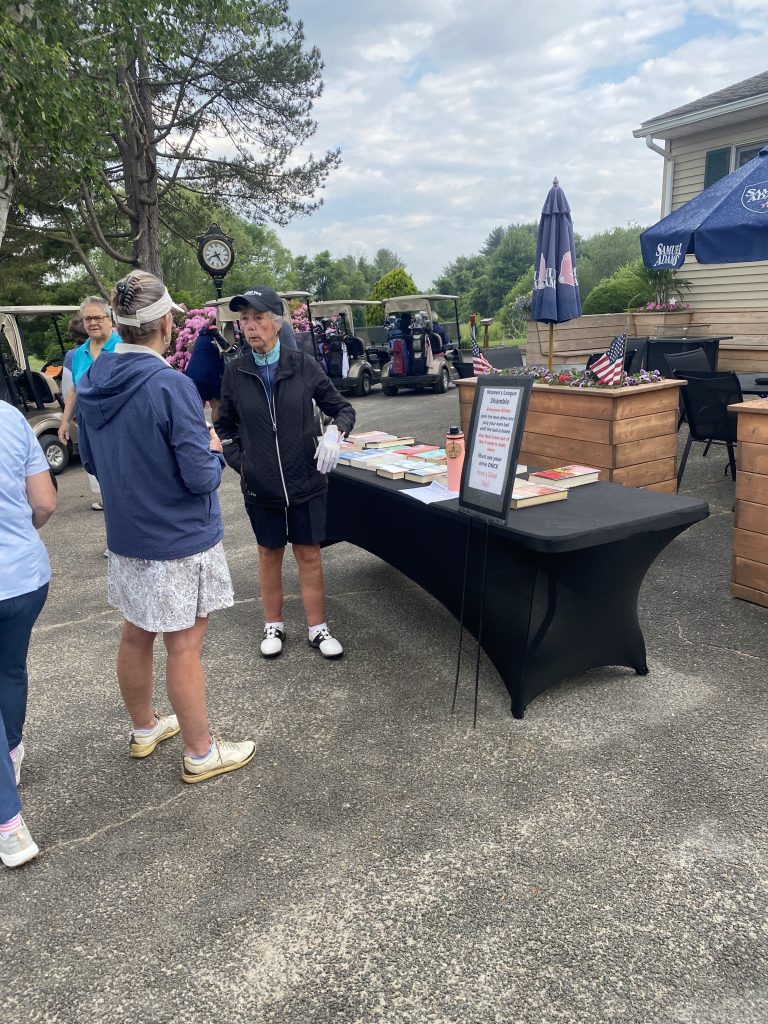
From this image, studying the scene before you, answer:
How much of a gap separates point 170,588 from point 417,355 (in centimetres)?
1332

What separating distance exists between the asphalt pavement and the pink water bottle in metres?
A: 0.40

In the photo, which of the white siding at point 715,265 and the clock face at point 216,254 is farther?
the white siding at point 715,265

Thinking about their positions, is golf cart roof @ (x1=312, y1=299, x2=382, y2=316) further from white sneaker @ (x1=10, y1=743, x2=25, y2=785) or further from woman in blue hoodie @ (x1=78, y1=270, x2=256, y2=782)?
white sneaker @ (x1=10, y1=743, x2=25, y2=785)

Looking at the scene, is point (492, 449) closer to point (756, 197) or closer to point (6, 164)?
point (756, 197)

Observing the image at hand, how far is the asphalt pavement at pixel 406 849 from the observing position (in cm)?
193

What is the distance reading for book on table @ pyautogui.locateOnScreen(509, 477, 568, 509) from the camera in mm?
3232

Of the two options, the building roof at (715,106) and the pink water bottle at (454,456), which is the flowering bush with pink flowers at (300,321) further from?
the pink water bottle at (454,456)

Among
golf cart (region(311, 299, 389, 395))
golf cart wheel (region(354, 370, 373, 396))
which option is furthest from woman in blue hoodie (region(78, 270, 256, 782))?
golf cart wheel (region(354, 370, 373, 396))

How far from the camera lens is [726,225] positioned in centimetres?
567

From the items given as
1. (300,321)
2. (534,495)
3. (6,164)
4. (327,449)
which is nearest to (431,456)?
(327,449)

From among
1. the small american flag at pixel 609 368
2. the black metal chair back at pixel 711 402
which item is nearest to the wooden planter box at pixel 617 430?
the small american flag at pixel 609 368

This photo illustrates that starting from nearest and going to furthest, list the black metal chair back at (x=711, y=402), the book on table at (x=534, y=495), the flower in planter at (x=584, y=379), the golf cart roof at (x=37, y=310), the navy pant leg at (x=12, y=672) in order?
the navy pant leg at (x=12, y=672)
the book on table at (x=534, y=495)
the flower in planter at (x=584, y=379)
the black metal chair back at (x=711, y=402)
the golf cart roof at (x=37, y=310)

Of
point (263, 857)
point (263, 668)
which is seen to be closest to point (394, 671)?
point (263, 668)

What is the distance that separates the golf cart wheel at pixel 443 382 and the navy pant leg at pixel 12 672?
1347 cm
